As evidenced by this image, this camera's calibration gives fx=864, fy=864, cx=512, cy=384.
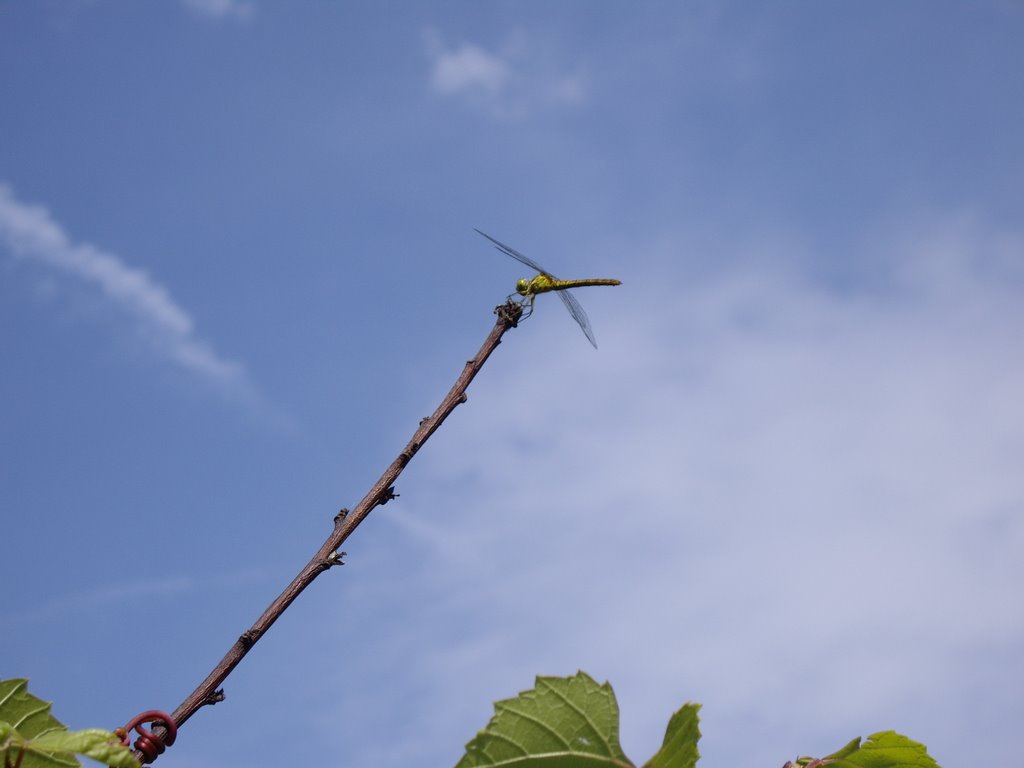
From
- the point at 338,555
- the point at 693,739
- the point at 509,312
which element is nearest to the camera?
the point at 693,739

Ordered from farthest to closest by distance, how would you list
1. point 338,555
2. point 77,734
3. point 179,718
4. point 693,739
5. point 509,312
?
point 509,312
point 338,555
point 179,718
point 693,739
point 77,734

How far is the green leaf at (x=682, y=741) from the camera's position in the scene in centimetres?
179

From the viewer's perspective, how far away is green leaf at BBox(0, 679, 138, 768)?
62.4 inches

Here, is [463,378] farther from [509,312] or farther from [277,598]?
[277,598]

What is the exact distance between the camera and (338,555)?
210 cm

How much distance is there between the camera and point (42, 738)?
1.76 m

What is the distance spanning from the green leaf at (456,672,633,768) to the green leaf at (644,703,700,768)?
0.09 meters

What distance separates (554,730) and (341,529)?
708 millimetres

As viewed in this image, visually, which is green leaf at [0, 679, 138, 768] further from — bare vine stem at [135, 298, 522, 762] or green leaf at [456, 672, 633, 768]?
green leaf at [456, 672, 633, 768]

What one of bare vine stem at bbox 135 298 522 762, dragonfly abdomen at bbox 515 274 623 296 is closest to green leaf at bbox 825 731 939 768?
bare vine stem at bbox 135 298 522 762

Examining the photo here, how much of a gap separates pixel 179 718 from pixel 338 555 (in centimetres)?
50

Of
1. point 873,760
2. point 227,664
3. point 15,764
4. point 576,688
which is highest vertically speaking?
point 873,760

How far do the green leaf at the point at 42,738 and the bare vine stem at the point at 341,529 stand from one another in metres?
0.19

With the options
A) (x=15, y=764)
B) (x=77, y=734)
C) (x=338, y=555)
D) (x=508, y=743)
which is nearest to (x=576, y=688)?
(x=508, y=743)
